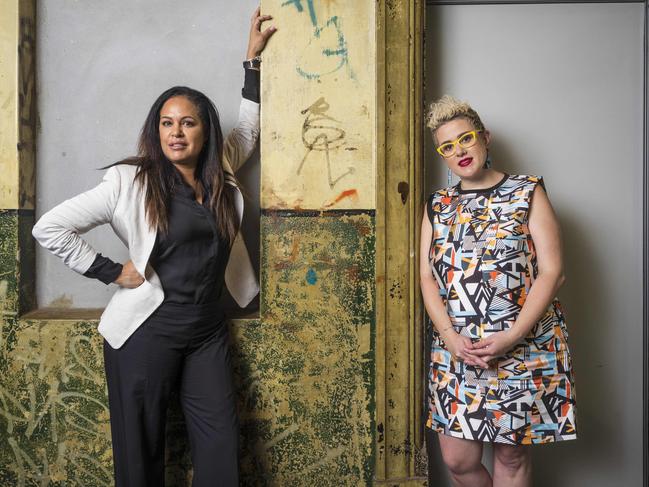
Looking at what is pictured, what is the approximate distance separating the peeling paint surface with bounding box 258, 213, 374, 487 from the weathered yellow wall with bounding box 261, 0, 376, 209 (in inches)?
5.9

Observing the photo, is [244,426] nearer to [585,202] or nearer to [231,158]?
[231,158]

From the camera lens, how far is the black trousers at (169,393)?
212 centimetres

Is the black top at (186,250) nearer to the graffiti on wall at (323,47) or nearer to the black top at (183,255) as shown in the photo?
the black top at (183,255)

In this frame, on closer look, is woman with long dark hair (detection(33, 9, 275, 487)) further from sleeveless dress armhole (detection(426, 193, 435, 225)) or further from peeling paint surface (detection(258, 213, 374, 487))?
sleeveless dress armhole (detection(426, 193, 435, 225))

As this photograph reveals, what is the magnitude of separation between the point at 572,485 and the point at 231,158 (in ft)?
8.43

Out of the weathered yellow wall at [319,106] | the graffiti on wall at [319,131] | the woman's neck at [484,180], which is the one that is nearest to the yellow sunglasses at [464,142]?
the woman's neck at [484,180]

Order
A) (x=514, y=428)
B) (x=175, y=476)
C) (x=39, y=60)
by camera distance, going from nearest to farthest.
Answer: (x=514, y=428) < (x=175, y=476) < (x=39, y=60)

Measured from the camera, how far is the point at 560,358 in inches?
81.9

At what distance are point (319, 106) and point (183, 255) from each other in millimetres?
993

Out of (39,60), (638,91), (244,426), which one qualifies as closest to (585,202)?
(638,91)

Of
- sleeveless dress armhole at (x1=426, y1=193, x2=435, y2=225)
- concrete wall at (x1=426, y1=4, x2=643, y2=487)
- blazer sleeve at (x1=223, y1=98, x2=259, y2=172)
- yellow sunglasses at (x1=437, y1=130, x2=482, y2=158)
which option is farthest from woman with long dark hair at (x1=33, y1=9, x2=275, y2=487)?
concrete wall at (x1=426, y1=4, x2=643, y2=487)

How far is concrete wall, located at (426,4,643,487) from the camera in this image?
2.72m

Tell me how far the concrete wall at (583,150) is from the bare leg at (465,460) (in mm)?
738

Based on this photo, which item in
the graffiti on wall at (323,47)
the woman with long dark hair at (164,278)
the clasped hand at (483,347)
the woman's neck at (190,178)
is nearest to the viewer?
the clasped hand at (483,347)
